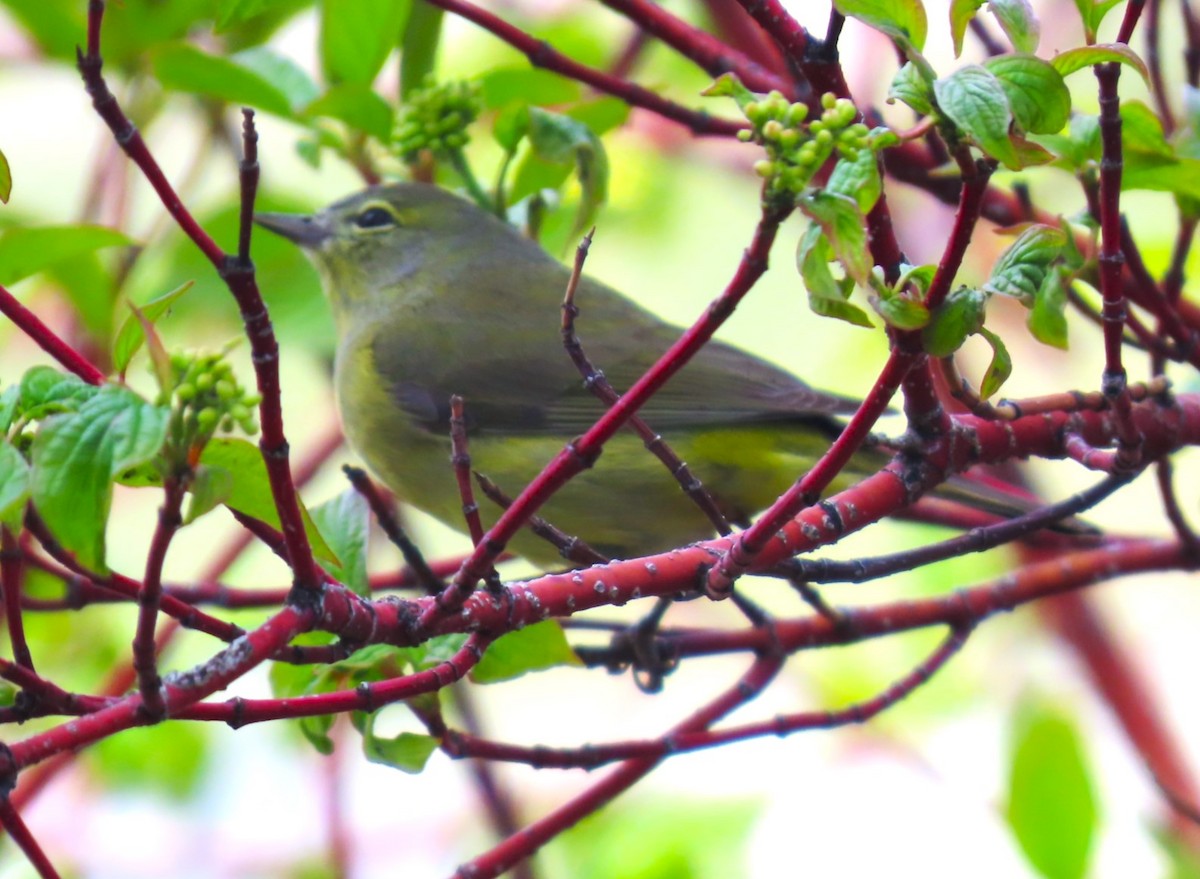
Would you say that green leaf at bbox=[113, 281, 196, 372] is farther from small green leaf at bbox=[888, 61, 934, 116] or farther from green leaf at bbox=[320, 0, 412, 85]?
green leaf at bbox=[320, 0, 412, 85]

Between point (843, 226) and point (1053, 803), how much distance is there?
64.3 inches

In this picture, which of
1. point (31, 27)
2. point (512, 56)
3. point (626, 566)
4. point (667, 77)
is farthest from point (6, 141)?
point (626, 566)

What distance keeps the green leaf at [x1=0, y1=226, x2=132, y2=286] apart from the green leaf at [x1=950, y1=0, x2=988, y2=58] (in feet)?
4.52

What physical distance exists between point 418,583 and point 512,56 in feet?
8.16

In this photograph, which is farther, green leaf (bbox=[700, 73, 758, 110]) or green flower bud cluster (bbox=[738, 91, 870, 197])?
green leaf (bbox=[700, 73, 758, 110])

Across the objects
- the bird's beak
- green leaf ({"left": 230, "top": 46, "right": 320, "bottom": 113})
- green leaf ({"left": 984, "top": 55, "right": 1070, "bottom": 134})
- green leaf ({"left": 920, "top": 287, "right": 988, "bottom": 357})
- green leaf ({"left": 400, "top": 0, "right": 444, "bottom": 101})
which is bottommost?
green leaf ({"left": 920, "top": 287, "right": 988, "bottom": 357})

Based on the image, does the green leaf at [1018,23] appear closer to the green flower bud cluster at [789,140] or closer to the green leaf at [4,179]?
the green flower bud cluster at [789,140]

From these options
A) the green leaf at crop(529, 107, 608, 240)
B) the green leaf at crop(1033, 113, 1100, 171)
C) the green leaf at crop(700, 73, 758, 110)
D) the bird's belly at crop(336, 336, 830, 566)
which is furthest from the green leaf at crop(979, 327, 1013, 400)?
the bird's belly at crop(336, 336, 830, 566)

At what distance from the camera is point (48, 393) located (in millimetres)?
1170

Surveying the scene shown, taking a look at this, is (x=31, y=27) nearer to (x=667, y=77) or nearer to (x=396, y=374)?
(x=396, y=374)

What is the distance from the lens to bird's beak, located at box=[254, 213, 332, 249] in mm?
3875

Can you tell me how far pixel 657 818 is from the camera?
336 cm

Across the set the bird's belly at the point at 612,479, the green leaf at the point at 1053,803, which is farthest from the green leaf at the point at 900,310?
the bird's belly at the point at 612,479

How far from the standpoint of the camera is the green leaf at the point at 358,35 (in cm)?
257
